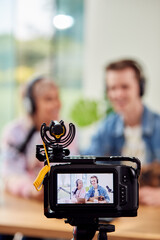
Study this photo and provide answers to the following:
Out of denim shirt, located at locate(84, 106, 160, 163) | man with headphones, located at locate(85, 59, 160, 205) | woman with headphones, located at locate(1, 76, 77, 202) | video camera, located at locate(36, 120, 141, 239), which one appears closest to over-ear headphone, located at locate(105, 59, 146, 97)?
man with headphones, located at locate(85, 59, 160, 205)

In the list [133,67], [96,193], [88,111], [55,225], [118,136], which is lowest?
[55,225]

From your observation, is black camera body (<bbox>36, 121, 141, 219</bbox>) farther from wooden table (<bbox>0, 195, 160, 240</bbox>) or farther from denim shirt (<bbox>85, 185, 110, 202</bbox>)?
wooden table (<bbox>0, 195, 160, 240</bbox>)

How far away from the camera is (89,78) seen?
2.71m

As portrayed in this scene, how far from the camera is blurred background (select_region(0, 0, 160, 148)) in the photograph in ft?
8.47

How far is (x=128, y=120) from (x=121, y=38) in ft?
1.55

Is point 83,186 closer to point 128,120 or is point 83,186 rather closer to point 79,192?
point 79,192

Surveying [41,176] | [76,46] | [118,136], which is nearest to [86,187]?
[41,176]

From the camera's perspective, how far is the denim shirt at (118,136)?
8.25 feet

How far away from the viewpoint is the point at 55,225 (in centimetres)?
192

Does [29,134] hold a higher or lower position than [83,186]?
higher

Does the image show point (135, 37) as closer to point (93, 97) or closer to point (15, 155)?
point (93, 97)

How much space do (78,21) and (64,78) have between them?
35 cm

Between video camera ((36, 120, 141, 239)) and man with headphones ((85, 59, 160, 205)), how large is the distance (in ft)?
4.09

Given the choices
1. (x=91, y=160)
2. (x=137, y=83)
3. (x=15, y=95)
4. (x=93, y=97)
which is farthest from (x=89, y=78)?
(x=91, y=160)
